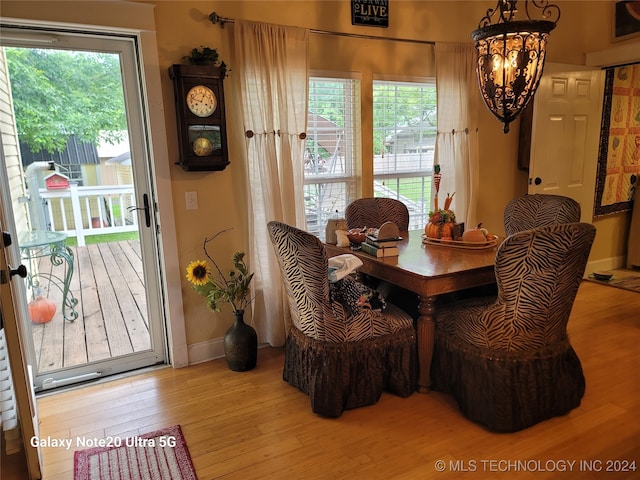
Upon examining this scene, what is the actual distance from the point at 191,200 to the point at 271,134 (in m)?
0.69

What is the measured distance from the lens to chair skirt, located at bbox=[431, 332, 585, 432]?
2.20 m

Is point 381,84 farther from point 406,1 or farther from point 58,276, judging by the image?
point 58,276

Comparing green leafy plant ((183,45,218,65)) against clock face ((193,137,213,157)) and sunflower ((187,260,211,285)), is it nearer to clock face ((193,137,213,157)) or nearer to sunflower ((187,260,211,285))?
clock face ((193,137,213,157))

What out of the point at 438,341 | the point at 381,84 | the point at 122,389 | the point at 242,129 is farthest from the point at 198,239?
the point at 381,84

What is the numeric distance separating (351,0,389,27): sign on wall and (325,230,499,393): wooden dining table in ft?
5.83

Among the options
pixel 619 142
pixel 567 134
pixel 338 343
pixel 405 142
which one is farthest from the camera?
pixel 619 142

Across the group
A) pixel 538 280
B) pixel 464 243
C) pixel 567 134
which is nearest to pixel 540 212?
pixel 464 243

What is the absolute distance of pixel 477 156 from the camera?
392 cm

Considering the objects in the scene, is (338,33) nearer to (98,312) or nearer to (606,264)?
(98,312)

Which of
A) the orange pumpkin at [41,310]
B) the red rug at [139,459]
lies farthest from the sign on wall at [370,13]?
the red rug at [139,459]

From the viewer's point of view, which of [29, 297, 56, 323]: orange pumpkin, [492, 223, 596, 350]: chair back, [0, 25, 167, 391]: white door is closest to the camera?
[492, 223, 596, 350]: chair back

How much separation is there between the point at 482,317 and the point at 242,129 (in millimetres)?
1884

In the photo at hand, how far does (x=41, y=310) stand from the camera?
274cm

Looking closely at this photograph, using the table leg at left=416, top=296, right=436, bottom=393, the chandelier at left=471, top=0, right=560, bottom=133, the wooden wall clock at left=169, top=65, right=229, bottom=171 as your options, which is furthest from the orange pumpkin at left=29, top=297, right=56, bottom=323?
the chandelier at left=471, top=0, right=560, bottom=133
